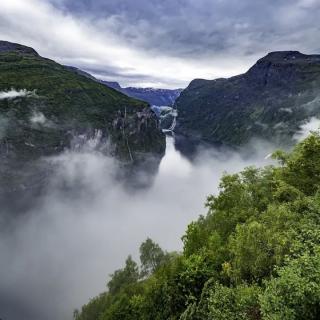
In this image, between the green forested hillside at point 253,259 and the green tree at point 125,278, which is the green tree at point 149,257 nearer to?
the green tree at point 125,278

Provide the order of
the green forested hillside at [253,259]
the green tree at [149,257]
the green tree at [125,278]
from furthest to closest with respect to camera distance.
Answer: the green tree at [149,257], the green tree at [125,278], the green forested hillside at [253,259]

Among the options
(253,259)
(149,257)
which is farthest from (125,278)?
(253,259)

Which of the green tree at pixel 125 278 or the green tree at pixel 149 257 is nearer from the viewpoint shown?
the green tree at pixel 125 278

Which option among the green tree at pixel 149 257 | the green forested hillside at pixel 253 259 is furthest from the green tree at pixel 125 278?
the green forested hillside at pixel 253 259

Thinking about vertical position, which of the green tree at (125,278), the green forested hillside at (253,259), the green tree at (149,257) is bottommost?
the green tree at (125,278)

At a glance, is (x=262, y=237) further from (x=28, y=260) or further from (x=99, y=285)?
(x=28, y=260)

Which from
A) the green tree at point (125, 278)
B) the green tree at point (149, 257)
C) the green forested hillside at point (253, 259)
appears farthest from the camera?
the green tree at point (149, 257)

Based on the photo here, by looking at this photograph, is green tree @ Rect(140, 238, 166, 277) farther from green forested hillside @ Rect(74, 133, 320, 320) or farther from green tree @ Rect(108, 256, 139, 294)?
green forested hillside @ Rect(74, 133, 320, 320)

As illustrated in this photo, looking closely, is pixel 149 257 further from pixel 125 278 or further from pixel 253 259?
pixel 253 259

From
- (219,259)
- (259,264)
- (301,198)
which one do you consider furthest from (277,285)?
(301,198)
